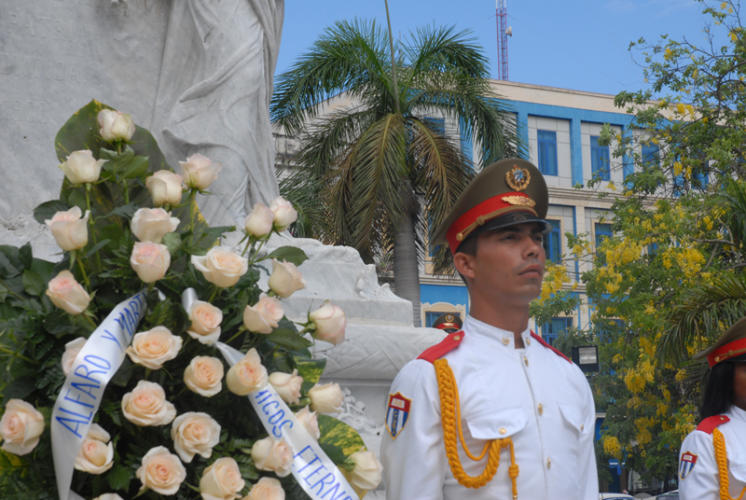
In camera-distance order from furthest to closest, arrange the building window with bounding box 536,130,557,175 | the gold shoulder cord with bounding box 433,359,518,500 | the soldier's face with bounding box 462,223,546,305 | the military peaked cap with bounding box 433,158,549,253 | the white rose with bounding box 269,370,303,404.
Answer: the building window with bounding box 536,130,557,175, the military peaked cap with bounding box 433,158,549,253, the soldier's face with bounding box 462,223,546,305, the gold shoulder cord with bounding box 433,359,518,500, the white rose with bounding box 269,370,303,404

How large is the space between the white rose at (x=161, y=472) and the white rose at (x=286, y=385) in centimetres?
26

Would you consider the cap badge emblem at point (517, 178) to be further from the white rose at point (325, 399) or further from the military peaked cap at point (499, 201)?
the white rose at point (325, 399)

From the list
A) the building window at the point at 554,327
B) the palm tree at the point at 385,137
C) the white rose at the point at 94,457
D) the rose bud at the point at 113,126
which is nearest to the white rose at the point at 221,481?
the white rose at the point at 94,457

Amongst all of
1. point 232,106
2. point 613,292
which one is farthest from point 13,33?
point 613,292

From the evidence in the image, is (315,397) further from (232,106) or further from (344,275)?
(232,106)

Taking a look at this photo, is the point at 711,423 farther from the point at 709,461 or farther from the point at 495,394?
the point at 495,394

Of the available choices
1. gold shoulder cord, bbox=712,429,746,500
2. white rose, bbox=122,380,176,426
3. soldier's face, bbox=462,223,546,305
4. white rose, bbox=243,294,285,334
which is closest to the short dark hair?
gold shoulder cord, bbox=712,429,746,500

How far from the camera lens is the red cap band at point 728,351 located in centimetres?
380

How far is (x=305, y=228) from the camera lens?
17656 millimetres

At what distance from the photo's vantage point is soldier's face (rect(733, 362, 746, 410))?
3.84 metres

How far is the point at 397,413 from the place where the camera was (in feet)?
8.75

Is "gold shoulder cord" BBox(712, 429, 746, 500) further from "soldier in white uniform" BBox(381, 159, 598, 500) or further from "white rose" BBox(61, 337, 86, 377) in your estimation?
"white rose" BBox(61, 337, 86, 377)

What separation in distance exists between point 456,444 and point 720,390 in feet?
5.77

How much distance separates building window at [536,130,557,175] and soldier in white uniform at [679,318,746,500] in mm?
29717
